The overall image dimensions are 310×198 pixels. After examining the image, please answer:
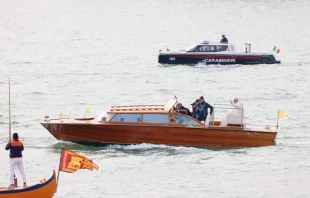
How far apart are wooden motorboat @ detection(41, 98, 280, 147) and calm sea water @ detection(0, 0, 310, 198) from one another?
340 mm

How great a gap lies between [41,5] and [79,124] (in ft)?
336

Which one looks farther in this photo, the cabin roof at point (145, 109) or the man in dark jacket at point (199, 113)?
the man in dark jacket at point (199, 113)

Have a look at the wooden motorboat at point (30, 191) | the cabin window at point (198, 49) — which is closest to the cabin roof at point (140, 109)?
the wooden motorboat at point (30, 191)

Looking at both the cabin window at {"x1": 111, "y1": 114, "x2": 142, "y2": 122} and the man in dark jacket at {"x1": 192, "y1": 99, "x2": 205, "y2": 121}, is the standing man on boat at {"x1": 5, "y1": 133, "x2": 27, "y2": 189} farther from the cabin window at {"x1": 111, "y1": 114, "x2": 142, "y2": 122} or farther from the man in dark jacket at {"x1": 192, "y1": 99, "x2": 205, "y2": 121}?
the man in dark jacket at {"x1": 192, "y1": 99, "x2": 205, "y2": 121}

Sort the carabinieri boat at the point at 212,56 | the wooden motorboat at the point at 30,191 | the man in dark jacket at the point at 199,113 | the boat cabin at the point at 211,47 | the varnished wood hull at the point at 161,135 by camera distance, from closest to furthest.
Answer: the wooden motorboat at the point at 30,191
the varnished wood hull at the point at 161,135
the man in dark jacket at the point at 199,113
the boat cabin at the point at 211,47
the carabinieri boat at the point at 212,56

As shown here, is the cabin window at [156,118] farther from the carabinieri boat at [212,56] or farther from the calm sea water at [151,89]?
the carabinieri boat at [212,56]

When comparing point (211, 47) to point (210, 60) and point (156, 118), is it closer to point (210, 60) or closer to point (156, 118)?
point (210, 60)

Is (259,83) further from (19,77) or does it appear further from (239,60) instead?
(19,77)

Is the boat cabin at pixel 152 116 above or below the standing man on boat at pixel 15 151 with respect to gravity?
above

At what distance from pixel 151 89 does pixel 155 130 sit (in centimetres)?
1863

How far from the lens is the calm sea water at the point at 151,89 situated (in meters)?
30.2

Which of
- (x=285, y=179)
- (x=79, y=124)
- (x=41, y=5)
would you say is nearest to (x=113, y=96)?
(x=79, y=124)

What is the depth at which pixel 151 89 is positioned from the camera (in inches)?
2015

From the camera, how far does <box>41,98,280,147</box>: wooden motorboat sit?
3253 centimetres
